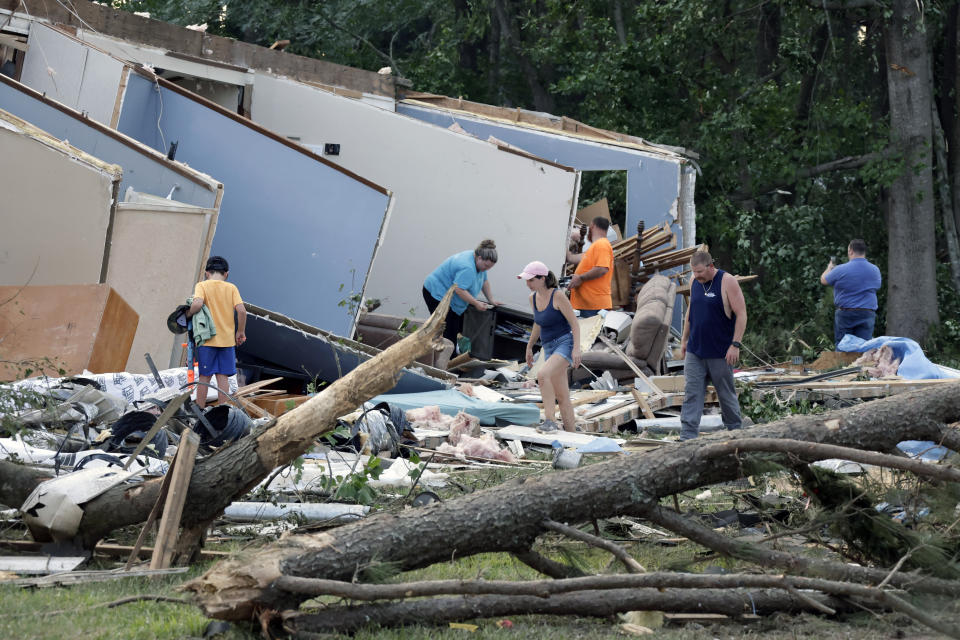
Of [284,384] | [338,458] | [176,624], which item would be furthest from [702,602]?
[284,384]

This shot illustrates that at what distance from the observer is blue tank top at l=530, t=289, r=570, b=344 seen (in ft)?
28.9

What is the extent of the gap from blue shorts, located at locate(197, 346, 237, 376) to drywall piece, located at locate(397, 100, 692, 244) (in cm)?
804

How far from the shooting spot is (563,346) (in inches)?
350

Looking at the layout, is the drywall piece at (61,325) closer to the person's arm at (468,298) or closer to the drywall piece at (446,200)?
the person's arm at (468,298)

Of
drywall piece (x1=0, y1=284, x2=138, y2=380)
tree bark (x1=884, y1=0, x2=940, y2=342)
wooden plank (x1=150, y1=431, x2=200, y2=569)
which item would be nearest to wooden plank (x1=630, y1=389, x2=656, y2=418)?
drywall piece (x1=0, y1=284, x2=138, y2=380)

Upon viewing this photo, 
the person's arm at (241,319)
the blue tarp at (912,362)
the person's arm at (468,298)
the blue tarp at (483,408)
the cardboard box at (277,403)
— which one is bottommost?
the cardboard box at (277,403)

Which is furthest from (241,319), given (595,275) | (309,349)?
(595,275)

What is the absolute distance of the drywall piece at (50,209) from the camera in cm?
926

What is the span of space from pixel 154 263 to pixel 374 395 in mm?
5492

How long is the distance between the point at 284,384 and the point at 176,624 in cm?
779

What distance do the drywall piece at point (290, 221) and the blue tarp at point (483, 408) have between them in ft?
6.07

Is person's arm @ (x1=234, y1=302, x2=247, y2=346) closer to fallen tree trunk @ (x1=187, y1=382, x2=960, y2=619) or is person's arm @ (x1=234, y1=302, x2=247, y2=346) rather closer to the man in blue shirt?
fallen tree trunk @ (x1=187, y1=382, x2=960, y2=619)

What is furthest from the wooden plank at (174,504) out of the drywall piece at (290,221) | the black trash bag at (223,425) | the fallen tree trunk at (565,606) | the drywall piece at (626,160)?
the drywall piece at (626,160)

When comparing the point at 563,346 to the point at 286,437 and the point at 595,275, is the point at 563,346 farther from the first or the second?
the point at 286,437
